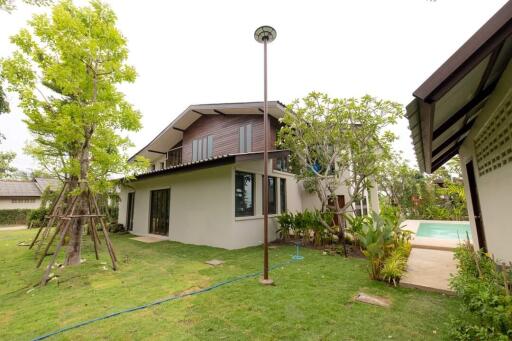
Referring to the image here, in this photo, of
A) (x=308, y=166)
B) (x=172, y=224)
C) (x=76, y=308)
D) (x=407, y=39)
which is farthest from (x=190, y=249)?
(x=407, y=39)

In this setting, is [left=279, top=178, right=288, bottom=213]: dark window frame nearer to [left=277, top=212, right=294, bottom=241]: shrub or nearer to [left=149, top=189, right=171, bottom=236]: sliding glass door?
[left=277, top=212, right=294, bottom=241]: shrub

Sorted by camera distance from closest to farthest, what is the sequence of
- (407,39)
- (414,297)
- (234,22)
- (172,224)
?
(414,297) < (234,22) < (407,39) < (172,224)

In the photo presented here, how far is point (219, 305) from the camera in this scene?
3994 mm

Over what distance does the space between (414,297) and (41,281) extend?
7794 millimetres

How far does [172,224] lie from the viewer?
10.8 metres

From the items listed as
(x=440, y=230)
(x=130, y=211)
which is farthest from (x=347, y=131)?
(x=130, y=211)

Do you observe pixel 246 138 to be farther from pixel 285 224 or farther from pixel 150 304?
pixel 150 304

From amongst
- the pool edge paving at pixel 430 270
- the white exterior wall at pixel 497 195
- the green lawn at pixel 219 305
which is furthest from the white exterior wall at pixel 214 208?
the white exterior wall at pixel 497 195

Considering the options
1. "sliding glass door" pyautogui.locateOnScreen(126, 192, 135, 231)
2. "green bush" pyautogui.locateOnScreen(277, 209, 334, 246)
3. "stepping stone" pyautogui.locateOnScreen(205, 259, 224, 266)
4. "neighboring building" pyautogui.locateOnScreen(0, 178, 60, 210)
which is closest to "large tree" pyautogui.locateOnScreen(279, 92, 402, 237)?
"green bush" pyautogui.locateOnScreen(277, 209, 334, 246)

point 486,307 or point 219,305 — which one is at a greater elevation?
point 486,307

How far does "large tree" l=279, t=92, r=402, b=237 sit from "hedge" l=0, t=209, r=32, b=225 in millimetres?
27265

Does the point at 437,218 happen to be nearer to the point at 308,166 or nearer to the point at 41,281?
the point at 308,166

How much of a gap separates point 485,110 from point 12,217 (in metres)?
32.9

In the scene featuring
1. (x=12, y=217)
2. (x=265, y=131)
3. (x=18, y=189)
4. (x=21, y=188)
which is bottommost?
(x=12, y=217)
